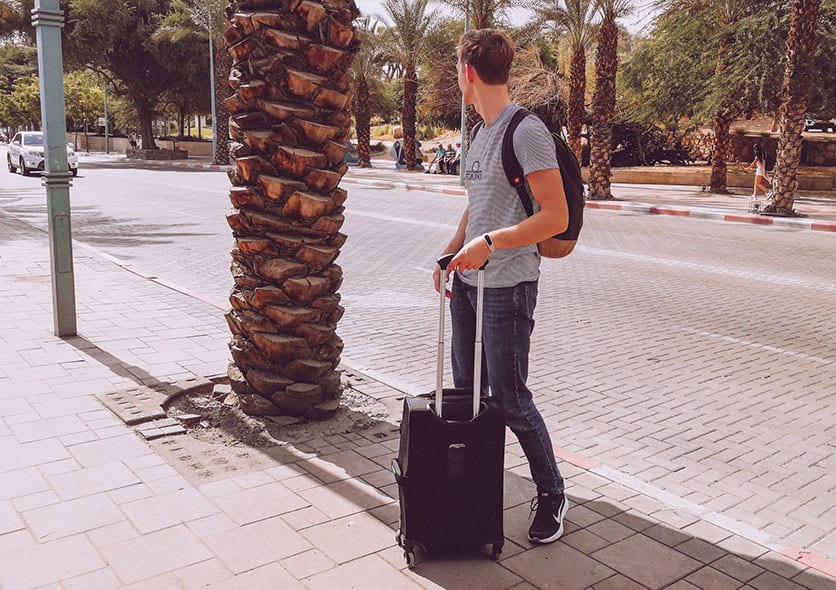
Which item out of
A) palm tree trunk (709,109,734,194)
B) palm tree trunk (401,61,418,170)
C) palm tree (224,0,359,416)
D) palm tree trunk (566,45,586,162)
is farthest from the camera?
palm tree trunk (401,61,418,170)

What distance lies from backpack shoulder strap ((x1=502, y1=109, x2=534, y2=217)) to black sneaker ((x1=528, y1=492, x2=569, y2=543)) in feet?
4.29

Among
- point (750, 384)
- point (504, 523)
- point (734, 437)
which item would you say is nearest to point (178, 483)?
point (504, 523)

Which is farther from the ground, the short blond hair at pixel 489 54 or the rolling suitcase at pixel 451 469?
the short blond hair at pixel 489 54

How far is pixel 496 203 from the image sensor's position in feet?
10.7

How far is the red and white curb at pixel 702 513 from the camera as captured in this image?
332 centimetres

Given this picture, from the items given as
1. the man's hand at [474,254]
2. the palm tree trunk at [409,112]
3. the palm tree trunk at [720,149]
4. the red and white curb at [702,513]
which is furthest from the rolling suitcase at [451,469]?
the palm tree trunk at [409,112]

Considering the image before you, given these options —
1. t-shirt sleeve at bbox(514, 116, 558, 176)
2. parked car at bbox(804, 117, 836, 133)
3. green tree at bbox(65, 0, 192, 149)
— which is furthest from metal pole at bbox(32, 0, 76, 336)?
green tree at bbox(65, 0, 192, 149)

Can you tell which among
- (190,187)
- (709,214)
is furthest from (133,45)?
(709,214)

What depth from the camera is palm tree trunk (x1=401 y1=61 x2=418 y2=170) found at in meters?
36.3

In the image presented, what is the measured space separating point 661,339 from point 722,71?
19686 millimetres

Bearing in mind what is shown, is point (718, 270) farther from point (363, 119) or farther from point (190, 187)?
point (363, 119)

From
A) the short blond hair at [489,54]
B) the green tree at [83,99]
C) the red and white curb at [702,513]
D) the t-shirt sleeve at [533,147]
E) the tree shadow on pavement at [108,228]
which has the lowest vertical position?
the red and white curb at [702,513]

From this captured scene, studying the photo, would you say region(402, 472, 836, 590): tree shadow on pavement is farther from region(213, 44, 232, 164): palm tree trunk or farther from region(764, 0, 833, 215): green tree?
region(213, 44, 232, 164): palm tree trunk

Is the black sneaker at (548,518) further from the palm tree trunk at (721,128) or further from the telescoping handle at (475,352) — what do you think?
the palm tree trunk at (721,128)
